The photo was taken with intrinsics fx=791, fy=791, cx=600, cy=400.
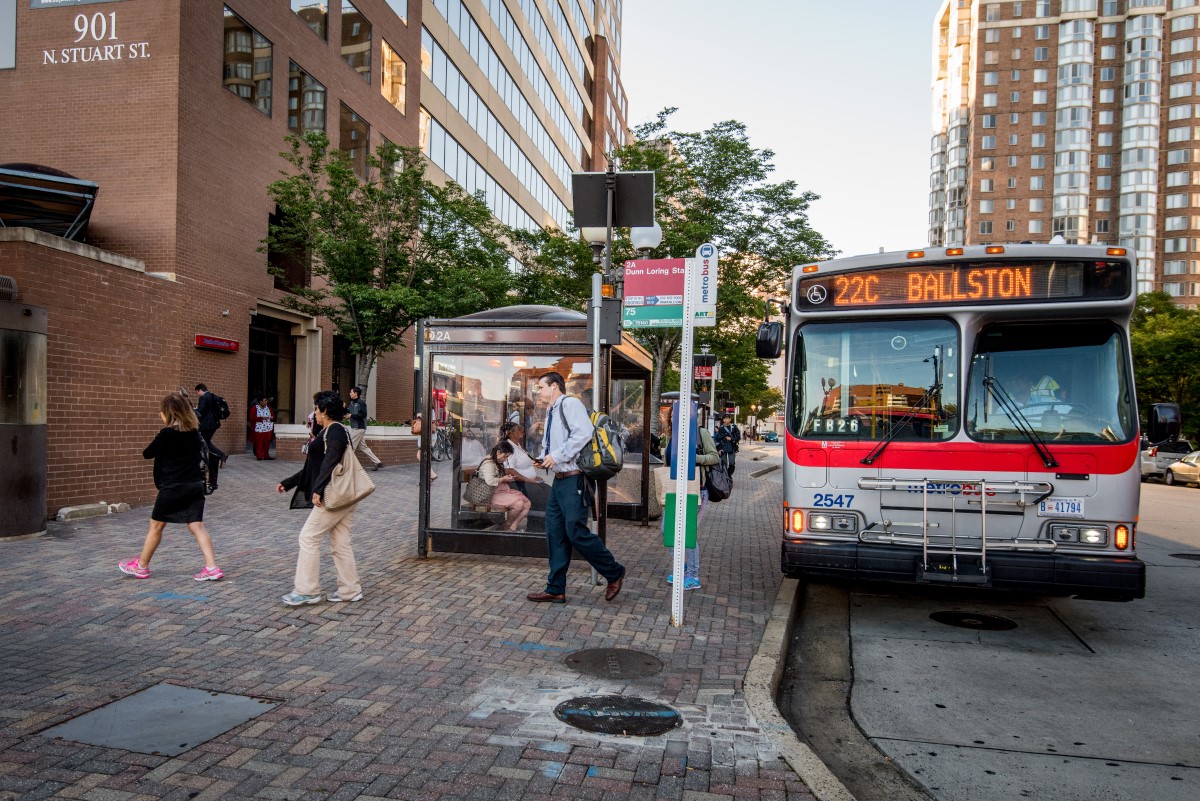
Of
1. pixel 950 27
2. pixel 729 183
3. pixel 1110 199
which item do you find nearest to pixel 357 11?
pixel 729 183

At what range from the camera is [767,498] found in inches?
667

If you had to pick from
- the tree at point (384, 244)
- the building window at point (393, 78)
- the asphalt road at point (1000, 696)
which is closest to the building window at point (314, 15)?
the building window at point (393, 78)

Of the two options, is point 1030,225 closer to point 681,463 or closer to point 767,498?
point 767,498

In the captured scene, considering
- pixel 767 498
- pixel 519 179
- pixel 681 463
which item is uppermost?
pixel 519 179

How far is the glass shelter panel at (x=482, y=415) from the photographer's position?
25.8 feet

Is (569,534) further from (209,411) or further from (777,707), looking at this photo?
(209,411)

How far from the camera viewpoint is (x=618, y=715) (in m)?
4.00

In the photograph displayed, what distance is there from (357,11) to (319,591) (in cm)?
2445

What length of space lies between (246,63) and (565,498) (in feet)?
63.4

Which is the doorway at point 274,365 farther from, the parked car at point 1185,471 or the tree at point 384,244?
the parked car at point 1185,471

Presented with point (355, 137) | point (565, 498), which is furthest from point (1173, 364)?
point (565, 498)

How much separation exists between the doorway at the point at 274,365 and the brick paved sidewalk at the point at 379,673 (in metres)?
14.5

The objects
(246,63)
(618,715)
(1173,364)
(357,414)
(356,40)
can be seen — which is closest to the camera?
(618,715)

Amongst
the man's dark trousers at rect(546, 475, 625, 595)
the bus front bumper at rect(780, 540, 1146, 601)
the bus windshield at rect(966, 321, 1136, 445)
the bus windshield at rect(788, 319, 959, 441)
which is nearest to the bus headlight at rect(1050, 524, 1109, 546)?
the bus front bumper at rect(780, 540, 1146, 601)
